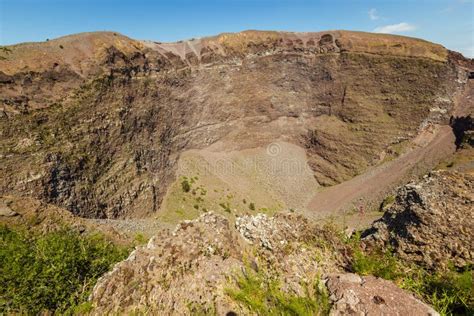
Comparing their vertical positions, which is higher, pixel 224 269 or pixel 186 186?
pixel 224 269

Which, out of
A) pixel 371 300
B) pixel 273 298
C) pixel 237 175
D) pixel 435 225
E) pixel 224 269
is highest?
pixel 435 225

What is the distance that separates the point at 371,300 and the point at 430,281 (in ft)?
13.9

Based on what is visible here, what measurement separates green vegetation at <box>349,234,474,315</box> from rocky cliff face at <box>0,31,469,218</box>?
2849 cm

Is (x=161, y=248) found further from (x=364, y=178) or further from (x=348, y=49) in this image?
(x=348, y=49)

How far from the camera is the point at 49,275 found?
44.6 ft

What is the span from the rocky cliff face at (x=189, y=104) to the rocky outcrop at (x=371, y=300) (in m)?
28.9

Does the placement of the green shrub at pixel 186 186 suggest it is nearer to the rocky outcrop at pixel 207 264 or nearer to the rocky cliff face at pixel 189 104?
the rocky cliff face at pixel 189 104

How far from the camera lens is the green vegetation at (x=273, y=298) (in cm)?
827

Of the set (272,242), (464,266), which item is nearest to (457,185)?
(464,266)

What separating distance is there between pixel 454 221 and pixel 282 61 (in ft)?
149

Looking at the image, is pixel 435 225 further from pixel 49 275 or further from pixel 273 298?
pixel 49 275

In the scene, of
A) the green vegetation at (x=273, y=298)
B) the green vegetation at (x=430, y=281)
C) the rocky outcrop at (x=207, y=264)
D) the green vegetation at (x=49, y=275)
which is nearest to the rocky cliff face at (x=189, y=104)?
the green vegetation at (x=49, y=275)

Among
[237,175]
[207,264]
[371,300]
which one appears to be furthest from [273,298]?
[237,175]

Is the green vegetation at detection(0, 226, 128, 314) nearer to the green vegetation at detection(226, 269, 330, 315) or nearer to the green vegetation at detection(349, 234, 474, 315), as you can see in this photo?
the green vegetation at detection(226, 269, 330, 315)
